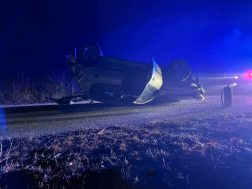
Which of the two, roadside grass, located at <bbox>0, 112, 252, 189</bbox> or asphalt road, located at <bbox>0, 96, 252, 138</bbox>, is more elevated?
asphalt road, located at <bbox>0, 96, 252, 138</bbox>

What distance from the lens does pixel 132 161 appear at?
8.29 ft

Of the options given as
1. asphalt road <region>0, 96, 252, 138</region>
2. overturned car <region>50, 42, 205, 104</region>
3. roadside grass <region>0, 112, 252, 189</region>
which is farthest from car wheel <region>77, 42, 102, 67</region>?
roadside grass <region>0, 112, 252, 189</region>

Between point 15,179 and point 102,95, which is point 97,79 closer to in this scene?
point 102,95

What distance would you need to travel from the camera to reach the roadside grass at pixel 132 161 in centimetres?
203

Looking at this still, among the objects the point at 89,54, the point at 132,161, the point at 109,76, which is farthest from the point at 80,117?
the point at 132,161

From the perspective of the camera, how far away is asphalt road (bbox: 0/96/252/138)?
441cm

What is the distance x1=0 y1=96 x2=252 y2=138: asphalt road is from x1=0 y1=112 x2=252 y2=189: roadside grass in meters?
0.80

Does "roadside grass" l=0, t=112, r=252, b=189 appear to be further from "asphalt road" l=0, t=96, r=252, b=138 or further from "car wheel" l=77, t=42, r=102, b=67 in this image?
"car wheel" l=77, t=42, r=102, b=67

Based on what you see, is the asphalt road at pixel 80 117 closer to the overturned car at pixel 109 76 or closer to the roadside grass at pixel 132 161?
the overturned car at pixel 109 76

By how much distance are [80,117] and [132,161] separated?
3.27m

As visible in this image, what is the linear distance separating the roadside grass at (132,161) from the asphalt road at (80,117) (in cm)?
80

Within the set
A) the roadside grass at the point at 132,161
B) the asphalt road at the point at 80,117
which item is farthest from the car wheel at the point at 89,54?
the roadside grass at the point at 132,161

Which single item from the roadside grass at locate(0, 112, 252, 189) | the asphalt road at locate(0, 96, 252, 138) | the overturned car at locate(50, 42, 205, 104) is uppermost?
the overturned car at locate(50, 42, 205, 104)

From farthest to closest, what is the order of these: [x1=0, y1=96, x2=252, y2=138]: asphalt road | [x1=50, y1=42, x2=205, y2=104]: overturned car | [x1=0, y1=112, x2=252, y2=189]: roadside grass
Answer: [x1=50, y1=42, x2=205, y2=104]: overturned car
[x1=0, y1=96, x2=252, y2=138]: asphalt road
[x1=0, y1=112, x2=252, y2=189]: roadside grass
